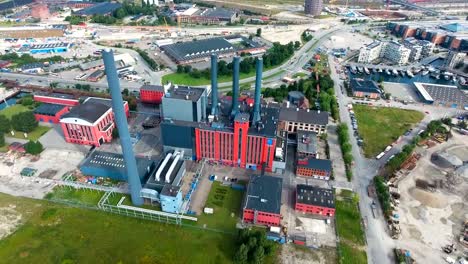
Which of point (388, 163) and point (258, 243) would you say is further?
point (388, 163)

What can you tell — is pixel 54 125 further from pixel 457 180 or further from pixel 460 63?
pixel 460 63

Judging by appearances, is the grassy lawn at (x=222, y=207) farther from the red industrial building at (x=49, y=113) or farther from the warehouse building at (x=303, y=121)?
the red industrial building at (x=49, y=113)

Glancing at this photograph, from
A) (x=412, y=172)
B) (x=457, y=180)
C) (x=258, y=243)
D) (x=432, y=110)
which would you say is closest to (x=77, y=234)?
(x=258, y=243)

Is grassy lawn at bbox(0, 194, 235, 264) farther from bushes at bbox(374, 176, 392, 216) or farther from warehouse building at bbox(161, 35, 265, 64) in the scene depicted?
warehouse building at bbox(161, 35, 265, 64)


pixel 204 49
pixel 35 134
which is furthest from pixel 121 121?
pixel 204 49

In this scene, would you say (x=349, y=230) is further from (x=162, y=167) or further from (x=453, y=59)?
(x=453, y=59)

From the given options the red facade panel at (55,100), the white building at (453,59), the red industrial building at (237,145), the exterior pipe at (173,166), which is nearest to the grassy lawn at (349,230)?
the red industrial building at (237,145)
